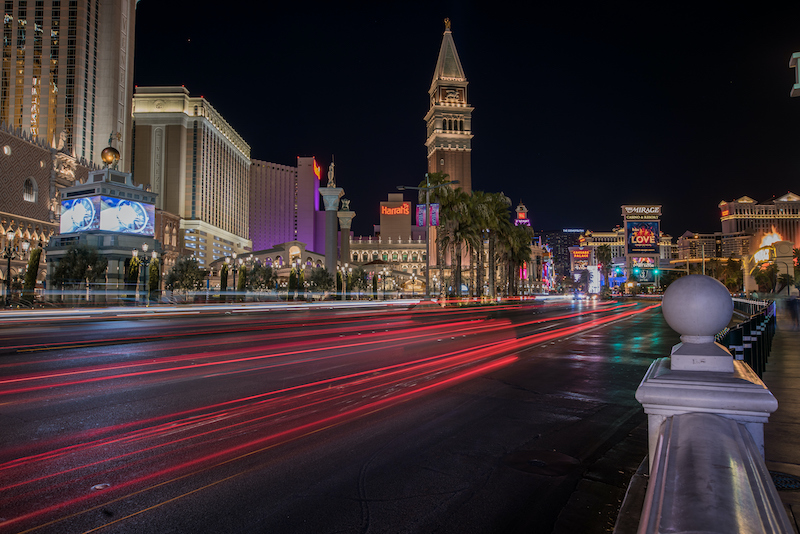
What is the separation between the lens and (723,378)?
121 inches

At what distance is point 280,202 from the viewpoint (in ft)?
646

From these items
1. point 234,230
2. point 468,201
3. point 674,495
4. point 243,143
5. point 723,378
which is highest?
point 243,143

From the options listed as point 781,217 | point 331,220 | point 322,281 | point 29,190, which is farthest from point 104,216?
point 781,217

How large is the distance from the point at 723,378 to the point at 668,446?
32.7 inches

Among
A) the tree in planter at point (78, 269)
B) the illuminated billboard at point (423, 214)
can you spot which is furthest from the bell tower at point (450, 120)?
the tree in planter at point (78, 269)

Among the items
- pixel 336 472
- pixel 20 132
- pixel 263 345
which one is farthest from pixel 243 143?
pixel 336 472

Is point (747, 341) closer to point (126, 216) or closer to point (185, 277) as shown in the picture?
point (185, 277)

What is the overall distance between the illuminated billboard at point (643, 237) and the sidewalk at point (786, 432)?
127084mm

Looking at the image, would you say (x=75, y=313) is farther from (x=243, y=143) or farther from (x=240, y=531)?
(x=243, y=143)

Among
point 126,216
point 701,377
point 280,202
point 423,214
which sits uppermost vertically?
point 280,202

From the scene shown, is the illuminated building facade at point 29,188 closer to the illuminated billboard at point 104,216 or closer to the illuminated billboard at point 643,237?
the illuminated billboard at point 104,216

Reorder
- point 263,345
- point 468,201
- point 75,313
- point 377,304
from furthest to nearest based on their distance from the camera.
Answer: point 377,304, point 468,201, point 75,313, point 263,345

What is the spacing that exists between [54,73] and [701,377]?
116207 mm

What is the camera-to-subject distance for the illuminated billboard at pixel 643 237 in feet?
423
